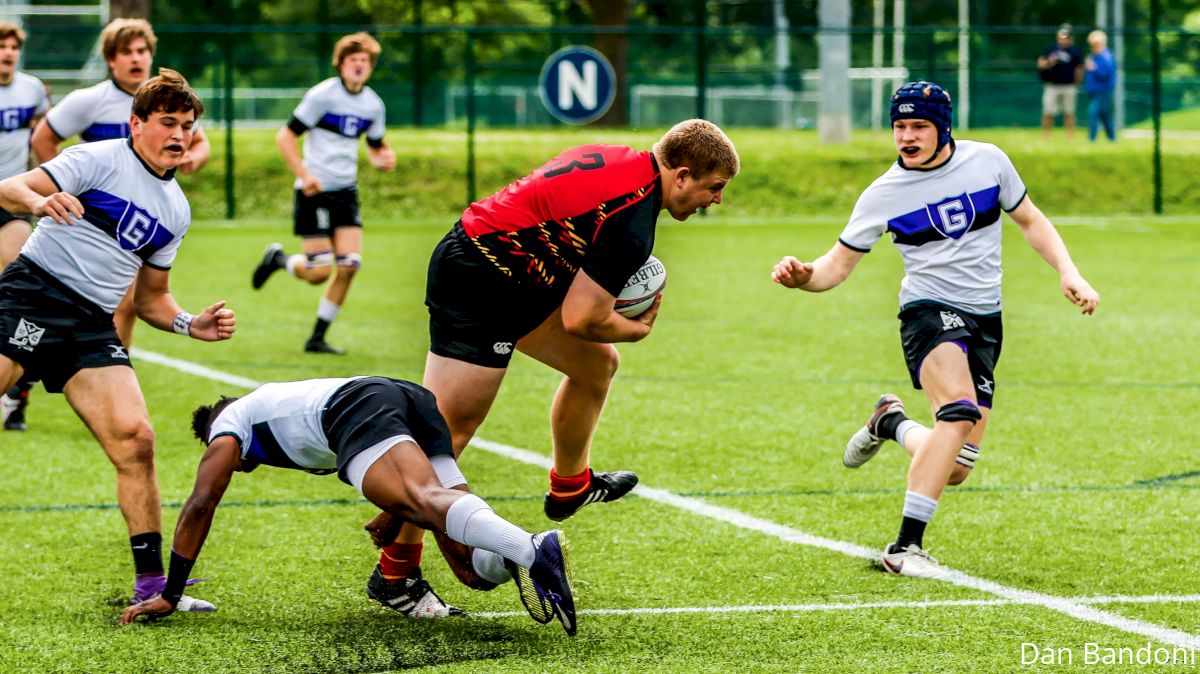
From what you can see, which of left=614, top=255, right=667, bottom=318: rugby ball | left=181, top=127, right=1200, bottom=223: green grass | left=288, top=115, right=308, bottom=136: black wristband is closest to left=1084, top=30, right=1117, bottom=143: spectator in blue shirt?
left=181, top=127, right=1200, bottom=223: green grass

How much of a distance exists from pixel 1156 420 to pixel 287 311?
27.4ft

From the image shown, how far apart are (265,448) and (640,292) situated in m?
1.52

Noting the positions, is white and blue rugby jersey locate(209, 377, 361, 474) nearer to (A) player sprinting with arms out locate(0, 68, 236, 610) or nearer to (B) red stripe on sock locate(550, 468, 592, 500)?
(A) player sprinting with arms out locate(0, 68, 236, 610)

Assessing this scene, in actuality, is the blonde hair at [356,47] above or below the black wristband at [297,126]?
above

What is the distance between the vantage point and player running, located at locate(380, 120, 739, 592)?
5543mm

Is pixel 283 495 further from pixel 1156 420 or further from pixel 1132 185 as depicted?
pixel 1132 185

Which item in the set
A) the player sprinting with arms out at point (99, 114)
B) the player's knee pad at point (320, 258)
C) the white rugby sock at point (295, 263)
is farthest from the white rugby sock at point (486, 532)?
the white rugby sock at point (295, 263)

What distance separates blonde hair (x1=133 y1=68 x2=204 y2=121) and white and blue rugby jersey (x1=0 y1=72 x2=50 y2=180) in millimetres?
5158

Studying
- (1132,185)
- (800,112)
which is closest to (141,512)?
(1132,185)

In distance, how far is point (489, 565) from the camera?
16.8 ft

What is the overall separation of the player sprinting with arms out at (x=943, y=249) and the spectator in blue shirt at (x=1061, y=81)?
79.3ft

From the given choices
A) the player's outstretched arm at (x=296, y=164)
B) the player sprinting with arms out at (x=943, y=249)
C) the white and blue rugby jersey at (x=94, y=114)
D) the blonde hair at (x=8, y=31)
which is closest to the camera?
the player sprinting with arms out at (x=943, y=249)

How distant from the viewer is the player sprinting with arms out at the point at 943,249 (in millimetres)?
6477

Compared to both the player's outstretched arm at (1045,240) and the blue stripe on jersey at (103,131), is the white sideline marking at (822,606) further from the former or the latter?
the blue stripe on jersey at (103,131)
